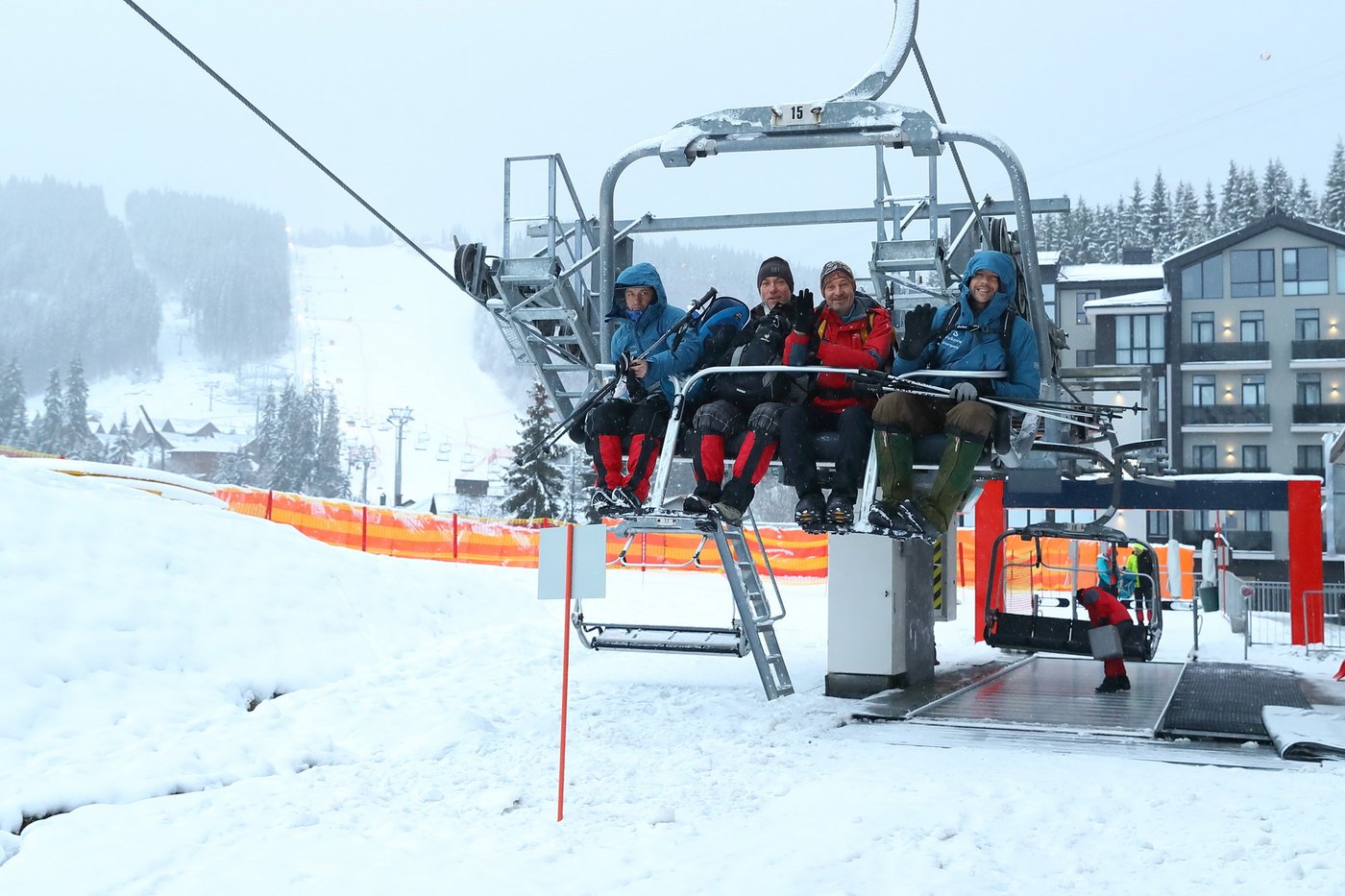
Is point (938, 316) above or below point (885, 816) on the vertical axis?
above

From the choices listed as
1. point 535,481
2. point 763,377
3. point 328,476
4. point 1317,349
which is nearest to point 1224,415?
point 1317,349

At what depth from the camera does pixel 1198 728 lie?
9219 millimetres

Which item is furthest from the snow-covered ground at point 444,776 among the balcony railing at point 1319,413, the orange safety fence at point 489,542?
the balcony railing at point 1319,413

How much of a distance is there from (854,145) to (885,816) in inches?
217

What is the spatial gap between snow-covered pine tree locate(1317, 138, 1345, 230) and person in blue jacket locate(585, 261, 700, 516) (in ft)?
269

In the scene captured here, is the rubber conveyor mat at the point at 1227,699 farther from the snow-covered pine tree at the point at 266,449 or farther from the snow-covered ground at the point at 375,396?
the snow-covered ground at the point at 375,396

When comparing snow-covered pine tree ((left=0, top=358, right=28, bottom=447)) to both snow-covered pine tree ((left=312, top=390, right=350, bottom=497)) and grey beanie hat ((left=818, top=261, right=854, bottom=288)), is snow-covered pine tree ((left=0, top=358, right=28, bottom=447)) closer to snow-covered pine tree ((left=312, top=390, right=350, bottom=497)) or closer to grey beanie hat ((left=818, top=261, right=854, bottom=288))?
snow-covered pine tree ((left=312, top=390, right=350, bottom=497))

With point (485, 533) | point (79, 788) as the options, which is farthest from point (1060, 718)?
point (485, 533)

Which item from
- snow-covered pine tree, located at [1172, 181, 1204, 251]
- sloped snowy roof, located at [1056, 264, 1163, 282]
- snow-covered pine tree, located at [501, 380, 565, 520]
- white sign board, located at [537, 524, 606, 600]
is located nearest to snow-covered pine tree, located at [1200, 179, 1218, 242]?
snow-covered pine tree, located at [1172, 181, 1204, 251]

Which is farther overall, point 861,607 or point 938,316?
point 861,607

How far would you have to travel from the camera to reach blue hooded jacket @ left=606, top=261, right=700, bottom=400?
988 cm

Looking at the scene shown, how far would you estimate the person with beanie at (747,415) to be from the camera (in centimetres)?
940

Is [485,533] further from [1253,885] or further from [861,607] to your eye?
[1253,885]

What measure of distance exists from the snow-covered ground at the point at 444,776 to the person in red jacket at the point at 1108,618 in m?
2.78
